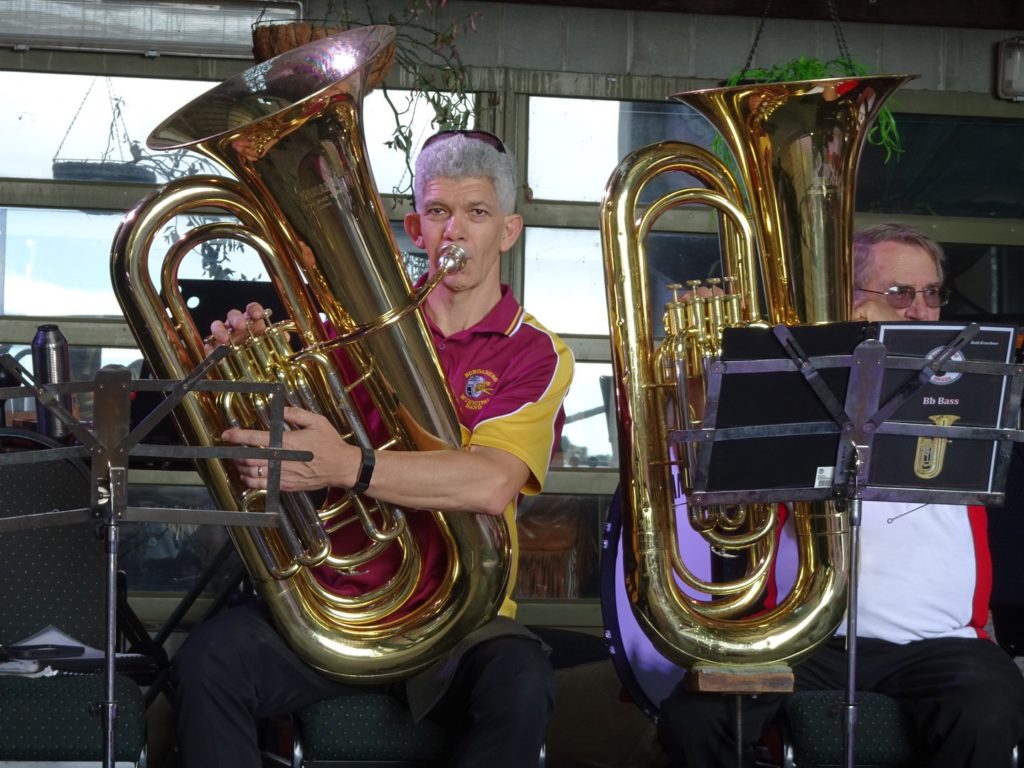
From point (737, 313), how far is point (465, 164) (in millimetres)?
607

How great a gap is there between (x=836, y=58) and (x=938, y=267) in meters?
1.75

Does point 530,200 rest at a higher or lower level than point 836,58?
lower

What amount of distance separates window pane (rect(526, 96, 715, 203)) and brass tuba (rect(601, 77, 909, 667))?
1941 millimetres

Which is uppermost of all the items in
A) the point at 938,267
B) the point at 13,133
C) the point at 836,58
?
the point at 836,58

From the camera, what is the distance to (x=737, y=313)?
2434mm

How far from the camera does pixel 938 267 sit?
2922 mm

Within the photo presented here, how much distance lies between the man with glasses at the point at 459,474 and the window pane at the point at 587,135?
1845 millimetres

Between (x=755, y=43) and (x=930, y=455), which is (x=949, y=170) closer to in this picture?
(x=755, y=43)

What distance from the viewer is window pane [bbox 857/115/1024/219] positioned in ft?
15.0

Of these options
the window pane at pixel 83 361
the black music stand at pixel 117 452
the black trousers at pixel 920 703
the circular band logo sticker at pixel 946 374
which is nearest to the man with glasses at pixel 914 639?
the black trousers at pixel 920 703

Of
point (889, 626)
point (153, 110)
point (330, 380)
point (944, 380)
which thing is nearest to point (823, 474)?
point (944, 380)

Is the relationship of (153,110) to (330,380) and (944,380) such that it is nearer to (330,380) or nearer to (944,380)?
(330,380)

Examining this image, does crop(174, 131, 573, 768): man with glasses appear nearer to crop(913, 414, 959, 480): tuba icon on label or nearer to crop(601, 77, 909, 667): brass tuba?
crop(601, 77, 909, 667): brass tuba

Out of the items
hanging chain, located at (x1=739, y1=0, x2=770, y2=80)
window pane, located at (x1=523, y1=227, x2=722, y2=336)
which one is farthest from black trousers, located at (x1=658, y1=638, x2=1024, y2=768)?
hanging chain, located at (x1=739, y1=0, x2=770, y2=80)
